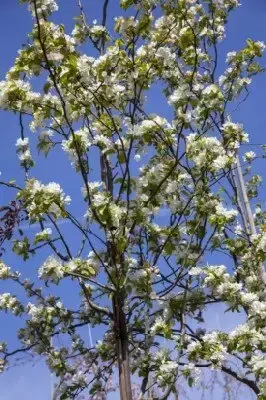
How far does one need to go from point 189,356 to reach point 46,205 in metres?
0.94

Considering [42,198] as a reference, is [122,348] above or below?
below

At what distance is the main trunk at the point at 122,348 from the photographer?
2.48 meters

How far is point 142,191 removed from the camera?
2.85 metres

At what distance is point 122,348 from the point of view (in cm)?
259

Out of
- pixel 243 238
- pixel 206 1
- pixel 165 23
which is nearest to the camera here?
pixel 165 23

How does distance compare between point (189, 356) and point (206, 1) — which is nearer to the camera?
point (189, 356)

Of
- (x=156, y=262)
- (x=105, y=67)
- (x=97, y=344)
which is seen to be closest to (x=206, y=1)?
(x=105, y=67)

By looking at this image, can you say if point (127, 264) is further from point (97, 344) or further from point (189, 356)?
point (97, 344)

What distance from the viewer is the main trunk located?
2.48 m

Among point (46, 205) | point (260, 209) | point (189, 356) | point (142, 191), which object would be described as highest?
point (260, 209)

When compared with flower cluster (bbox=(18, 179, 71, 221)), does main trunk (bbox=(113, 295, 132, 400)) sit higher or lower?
lower

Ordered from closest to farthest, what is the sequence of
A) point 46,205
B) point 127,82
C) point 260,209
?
point 46,205 → point 127,82 → point 260,209

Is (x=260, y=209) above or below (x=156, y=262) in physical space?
above

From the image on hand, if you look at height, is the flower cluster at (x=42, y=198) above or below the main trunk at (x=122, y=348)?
above
